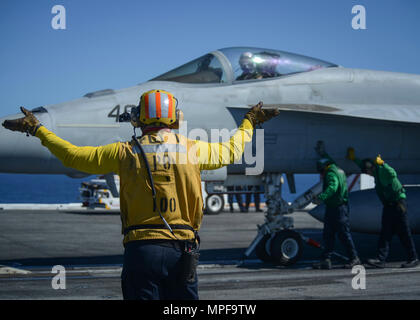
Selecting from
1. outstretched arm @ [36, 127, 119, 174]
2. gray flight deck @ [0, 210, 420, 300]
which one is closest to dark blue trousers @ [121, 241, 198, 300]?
outstretched arm @ [36, 127, 119, 174]

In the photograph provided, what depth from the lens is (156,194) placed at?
3777mm

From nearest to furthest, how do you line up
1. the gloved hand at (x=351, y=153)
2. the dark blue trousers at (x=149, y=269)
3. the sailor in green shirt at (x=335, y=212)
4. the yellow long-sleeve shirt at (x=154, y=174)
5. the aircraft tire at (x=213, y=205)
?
1. the dark blue trousers at (x=149, y=269)
2. the yellow long-sleeve shirt at (x=154, y=174)
3. the sailor in green shirt at (x=335, y=212)
4. the gloved hand at (x=351, y=153)
5. the aircraft tire at (x=213, y=205)

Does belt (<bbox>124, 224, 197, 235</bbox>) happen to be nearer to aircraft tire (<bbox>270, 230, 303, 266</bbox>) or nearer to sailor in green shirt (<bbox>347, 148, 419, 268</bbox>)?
aircraft tire (<bbox>270, 230, 303, 266</bbox>)

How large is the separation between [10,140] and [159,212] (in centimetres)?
507

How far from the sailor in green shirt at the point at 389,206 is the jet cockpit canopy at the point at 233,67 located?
6.62 feet

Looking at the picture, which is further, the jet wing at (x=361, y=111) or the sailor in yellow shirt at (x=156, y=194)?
the jet wing at (x=361, y=111)

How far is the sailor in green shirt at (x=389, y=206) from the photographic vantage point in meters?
10.1

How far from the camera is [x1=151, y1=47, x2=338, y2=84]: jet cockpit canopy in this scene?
387 inches

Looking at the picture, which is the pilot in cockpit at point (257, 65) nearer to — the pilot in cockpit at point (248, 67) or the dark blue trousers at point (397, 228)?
the pilot in cockpit at point (248, 67)

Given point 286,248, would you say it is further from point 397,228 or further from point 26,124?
point 26,124

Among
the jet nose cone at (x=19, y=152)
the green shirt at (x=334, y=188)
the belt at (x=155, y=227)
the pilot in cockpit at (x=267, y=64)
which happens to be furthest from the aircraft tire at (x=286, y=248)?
the belt at (x=155, y=227)

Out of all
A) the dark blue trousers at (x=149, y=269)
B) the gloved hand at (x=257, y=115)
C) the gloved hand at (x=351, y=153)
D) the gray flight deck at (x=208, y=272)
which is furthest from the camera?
the gloved hand at (x=351, y=153)

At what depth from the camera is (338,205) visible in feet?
32.8

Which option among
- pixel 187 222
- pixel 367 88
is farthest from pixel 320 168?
pixel 187 222
